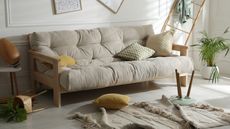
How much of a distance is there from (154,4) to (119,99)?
2.29m

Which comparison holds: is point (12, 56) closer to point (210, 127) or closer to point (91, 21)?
point (91, 21)

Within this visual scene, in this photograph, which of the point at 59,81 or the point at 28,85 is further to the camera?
the point at 28,85

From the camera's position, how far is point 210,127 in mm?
3121

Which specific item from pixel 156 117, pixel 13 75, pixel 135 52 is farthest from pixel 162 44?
pixel 13 75

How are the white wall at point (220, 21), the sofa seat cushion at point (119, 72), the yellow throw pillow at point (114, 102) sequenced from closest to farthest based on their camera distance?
the yellow throw pillow at point (114, 102), the sofa seat cushion at point (119, 72), the white wall at point (220, 21)

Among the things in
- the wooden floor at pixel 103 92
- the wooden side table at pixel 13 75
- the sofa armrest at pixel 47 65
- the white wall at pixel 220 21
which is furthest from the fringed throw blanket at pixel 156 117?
the white wall at pixel 220 21

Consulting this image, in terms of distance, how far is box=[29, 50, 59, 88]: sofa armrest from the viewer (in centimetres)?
377

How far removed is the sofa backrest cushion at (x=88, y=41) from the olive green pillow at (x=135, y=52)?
0.58 feet

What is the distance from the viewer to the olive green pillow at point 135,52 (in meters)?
4.54

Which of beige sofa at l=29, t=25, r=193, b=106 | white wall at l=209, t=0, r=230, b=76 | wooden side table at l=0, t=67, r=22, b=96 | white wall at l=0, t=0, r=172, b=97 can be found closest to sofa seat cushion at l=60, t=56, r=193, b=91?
beige sofa at l=29, t=25, r=193, b=106

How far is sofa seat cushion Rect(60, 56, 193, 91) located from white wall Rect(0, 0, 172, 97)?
0.89m

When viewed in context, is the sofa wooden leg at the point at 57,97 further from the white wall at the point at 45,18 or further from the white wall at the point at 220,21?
the white wall at the point at 220,21

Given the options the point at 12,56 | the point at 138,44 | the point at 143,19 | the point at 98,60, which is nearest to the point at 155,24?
A: the point at 143,19

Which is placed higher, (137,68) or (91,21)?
(91,21)
